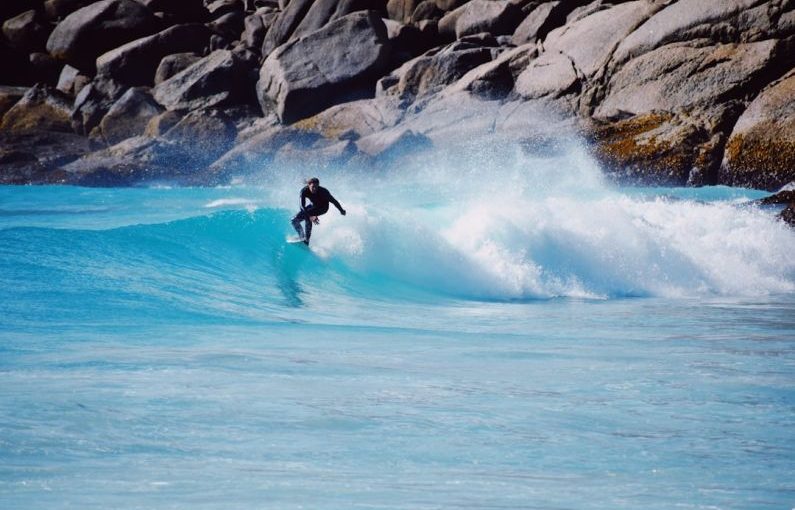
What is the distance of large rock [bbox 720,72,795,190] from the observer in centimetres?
1717

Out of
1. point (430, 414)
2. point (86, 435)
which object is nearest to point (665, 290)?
point (430, 414)

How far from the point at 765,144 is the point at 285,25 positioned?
60.4 ft

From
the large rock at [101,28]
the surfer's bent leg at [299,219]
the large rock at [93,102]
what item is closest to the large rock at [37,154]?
the large rock at [93,102]

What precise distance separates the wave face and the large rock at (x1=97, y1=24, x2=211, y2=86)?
745 inches

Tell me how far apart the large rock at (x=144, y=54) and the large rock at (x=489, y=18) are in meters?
10.3

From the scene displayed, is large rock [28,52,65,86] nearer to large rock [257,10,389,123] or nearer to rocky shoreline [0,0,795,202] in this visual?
rocky shoreline [0,0,795,202]

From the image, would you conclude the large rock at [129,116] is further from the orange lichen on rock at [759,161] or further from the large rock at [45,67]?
the orange lichen on rock at [759,161]

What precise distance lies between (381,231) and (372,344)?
5735mm

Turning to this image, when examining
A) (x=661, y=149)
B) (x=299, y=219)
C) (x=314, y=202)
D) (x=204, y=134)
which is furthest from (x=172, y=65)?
(x=314, y=202)

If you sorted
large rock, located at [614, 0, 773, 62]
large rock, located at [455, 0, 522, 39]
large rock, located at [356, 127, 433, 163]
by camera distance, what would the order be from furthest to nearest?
large rock, located at [455, 0, 522, 39] < large rock, located at [356, 127, 433, 163] < large rock, located at [614, 0, 773, 62]

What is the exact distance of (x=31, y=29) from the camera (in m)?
35.6

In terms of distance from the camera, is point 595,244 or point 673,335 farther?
point 595,244

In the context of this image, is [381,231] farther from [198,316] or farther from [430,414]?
[430,414]

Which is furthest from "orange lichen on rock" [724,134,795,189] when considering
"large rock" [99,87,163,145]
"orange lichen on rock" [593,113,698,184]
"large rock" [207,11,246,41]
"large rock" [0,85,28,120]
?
"large rock" [0,85,28,120]
